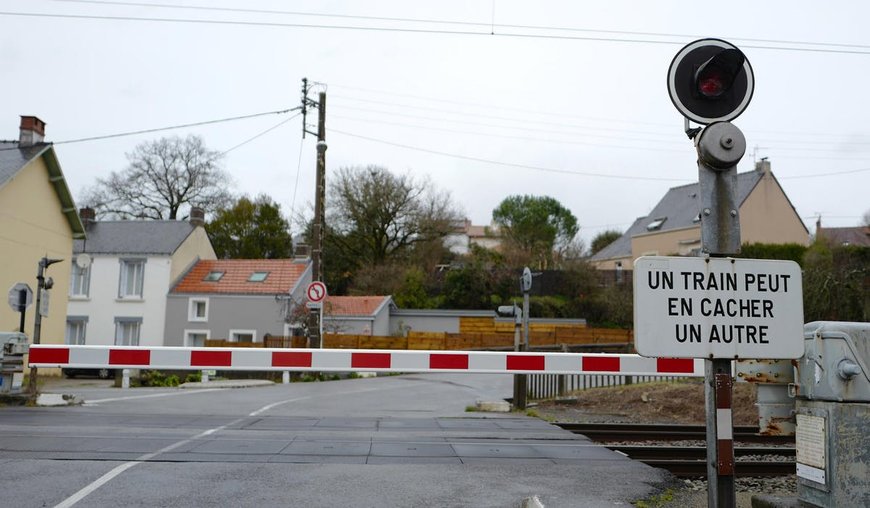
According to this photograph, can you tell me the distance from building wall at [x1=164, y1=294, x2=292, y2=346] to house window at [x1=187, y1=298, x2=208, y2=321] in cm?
11

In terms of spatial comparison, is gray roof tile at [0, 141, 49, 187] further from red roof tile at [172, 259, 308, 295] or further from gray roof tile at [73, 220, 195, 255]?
red roof tile at [172, 259, 308, 295]

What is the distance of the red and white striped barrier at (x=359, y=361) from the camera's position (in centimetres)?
963

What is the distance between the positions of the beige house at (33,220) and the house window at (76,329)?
871cm

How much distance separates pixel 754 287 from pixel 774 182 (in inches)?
1927

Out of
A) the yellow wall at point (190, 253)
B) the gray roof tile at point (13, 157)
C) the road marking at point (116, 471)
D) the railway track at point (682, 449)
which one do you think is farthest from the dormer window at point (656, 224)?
the road marking at point (116, 471)

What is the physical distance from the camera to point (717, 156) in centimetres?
416

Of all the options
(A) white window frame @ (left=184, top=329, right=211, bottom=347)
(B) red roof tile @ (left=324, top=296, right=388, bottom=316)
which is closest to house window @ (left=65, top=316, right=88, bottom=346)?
(A) white window frame @ (left=184, top=329, right=211, bottom=347)

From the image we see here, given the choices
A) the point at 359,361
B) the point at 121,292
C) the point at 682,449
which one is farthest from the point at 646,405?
the point at 121,292

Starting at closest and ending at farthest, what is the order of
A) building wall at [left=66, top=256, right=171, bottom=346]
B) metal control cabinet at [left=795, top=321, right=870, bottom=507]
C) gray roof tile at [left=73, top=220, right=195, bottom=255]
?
metal control cabinet at [left=795, top=321, right=870, bottom=507]
building wall at [left=66, top=256, right=171, bottom=346]
gray roof tile at [left=73, top=220, right=195, bottom=255]

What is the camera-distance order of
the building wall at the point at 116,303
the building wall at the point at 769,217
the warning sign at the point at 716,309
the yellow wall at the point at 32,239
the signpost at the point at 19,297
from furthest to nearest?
1. the building wall at the point at 769,217
2. the building wall at the point at 116,303
3. the yellow wall at the point at 32,239
4. the signpost at the point at 19,297
5. the warning sign at the point at 716,309

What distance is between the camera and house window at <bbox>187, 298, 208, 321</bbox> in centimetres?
3844

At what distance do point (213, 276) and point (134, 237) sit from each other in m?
4.89

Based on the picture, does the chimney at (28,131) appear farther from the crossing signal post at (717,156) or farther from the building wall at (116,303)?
the crossing signal post at (717,156)

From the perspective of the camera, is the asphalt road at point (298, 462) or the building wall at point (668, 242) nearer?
the asphalt road at point (298, 462)
